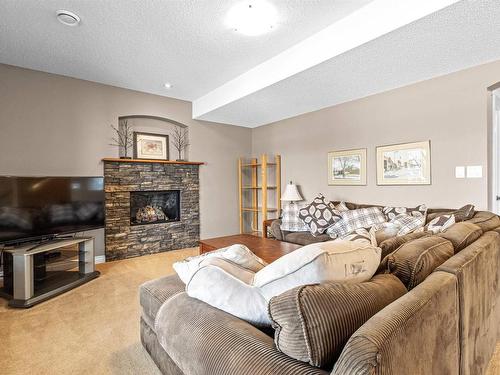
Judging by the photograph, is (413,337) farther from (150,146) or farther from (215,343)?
(150,146)

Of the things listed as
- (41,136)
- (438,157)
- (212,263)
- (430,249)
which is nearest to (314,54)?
(438,157)

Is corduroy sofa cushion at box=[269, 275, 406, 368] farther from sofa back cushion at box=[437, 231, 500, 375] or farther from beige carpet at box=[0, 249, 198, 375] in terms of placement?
beige carpet at box=[0, 249, 198, 375]

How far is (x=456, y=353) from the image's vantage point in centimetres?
98

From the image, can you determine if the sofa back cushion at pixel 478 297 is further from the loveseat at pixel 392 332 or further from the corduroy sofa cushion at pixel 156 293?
the corduroy sofa cushion at pixel 156 293

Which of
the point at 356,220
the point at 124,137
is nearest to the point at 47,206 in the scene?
the point at 124,137

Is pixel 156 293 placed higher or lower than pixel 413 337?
lower

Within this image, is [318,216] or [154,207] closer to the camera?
[318,216]

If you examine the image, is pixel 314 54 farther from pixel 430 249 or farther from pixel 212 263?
pixel 212 263

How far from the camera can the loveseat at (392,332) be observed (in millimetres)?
603

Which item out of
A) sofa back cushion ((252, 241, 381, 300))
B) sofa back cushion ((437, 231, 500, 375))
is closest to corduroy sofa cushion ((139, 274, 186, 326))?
sofa back cushion ((252, 241, 381, 300))

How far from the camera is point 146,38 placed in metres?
2.71

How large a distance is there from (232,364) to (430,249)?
978mm

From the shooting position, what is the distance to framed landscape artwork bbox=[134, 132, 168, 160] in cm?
430

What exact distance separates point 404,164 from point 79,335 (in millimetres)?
3778
